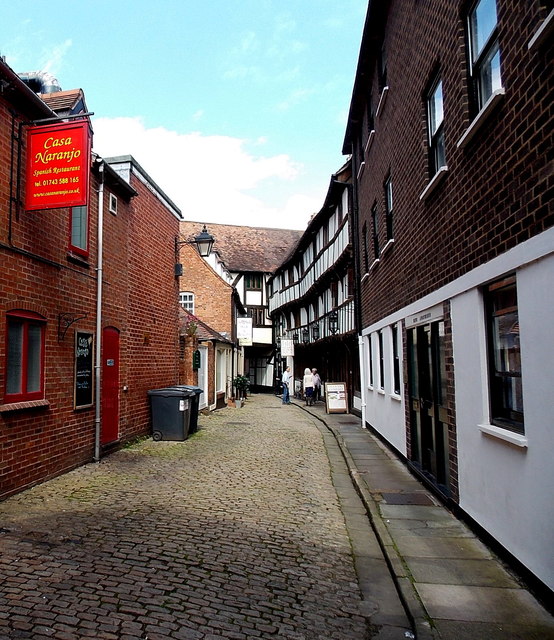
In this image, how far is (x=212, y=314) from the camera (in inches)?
1115

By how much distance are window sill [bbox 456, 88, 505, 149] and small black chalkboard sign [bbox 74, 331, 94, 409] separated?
20.9 feet

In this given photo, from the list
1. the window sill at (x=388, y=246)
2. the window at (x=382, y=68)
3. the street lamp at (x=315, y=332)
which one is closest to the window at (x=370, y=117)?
the window at (x=382, y=68)

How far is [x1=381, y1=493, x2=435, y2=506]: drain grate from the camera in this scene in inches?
259

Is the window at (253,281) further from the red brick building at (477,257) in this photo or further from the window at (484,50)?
the window at (484,50)

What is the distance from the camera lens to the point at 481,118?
4.79 m

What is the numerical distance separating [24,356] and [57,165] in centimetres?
259

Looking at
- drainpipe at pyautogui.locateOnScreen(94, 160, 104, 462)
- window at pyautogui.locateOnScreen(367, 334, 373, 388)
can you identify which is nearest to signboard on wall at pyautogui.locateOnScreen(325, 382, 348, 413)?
window at pyautogui.locateOnScreen(367, 334, 373, 388)

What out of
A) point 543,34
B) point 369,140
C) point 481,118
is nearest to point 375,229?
point 369,140

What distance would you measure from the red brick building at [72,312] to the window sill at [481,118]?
5357mm

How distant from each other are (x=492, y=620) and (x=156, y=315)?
1047 cm

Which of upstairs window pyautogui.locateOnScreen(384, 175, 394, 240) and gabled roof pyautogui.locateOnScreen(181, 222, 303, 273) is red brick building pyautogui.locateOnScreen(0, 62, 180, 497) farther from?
gabled roof pyautogui.locateOnScreen(181, 222, 303, 273)

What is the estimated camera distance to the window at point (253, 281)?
1565 inches

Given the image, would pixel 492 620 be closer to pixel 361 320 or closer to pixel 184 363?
pixel 361 320

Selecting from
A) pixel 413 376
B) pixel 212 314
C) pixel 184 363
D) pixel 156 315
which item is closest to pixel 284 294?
pixel 212 314
